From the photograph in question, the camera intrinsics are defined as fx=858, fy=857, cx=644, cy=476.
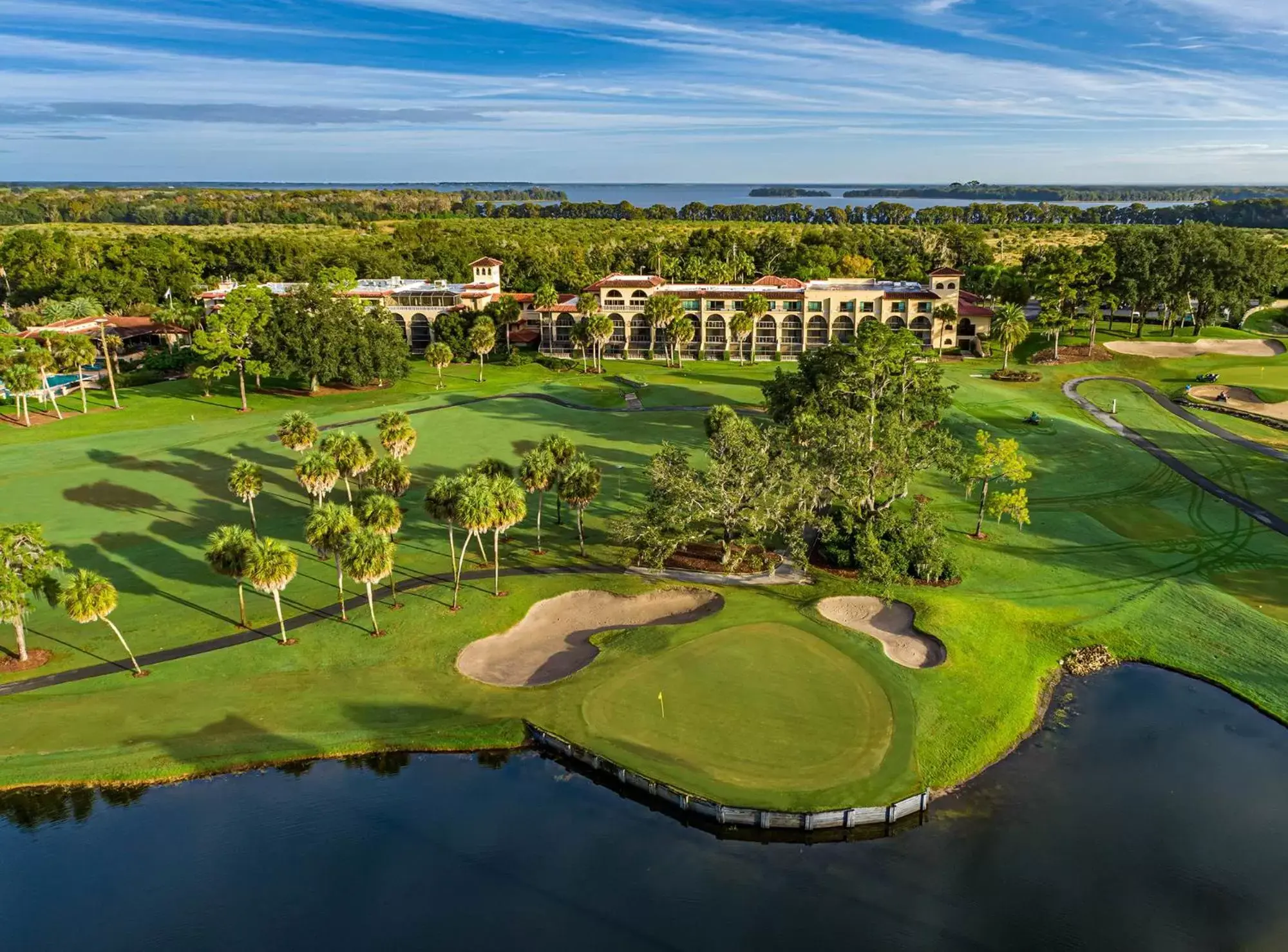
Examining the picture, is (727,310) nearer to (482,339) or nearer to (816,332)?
(816,332)

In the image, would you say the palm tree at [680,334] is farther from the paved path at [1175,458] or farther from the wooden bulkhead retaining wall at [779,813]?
the wooden bulkhead retaining wall at [779,813]

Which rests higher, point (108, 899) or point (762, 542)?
point (762, 542)

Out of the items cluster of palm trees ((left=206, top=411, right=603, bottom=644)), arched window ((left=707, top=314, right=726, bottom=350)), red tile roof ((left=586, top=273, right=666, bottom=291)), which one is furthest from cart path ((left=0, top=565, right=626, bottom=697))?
red tile roof ((left=586, top=273, right=666, bottom=291))

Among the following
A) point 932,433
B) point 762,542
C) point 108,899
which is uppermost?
point 932,433

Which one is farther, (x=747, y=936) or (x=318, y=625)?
(x=318, y=625)

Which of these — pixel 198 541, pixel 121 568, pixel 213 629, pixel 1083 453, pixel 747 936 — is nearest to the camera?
pixel 747 936

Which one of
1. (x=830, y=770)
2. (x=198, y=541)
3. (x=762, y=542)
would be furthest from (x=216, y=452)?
(x=830, y=770)

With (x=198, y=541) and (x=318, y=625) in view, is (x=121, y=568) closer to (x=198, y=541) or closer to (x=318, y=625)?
(x=198, y=541)

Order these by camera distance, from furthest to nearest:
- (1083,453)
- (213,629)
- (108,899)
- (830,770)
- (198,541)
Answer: (1083,453) → (198,541) → (213,629) → (830,770) → (108,899)
